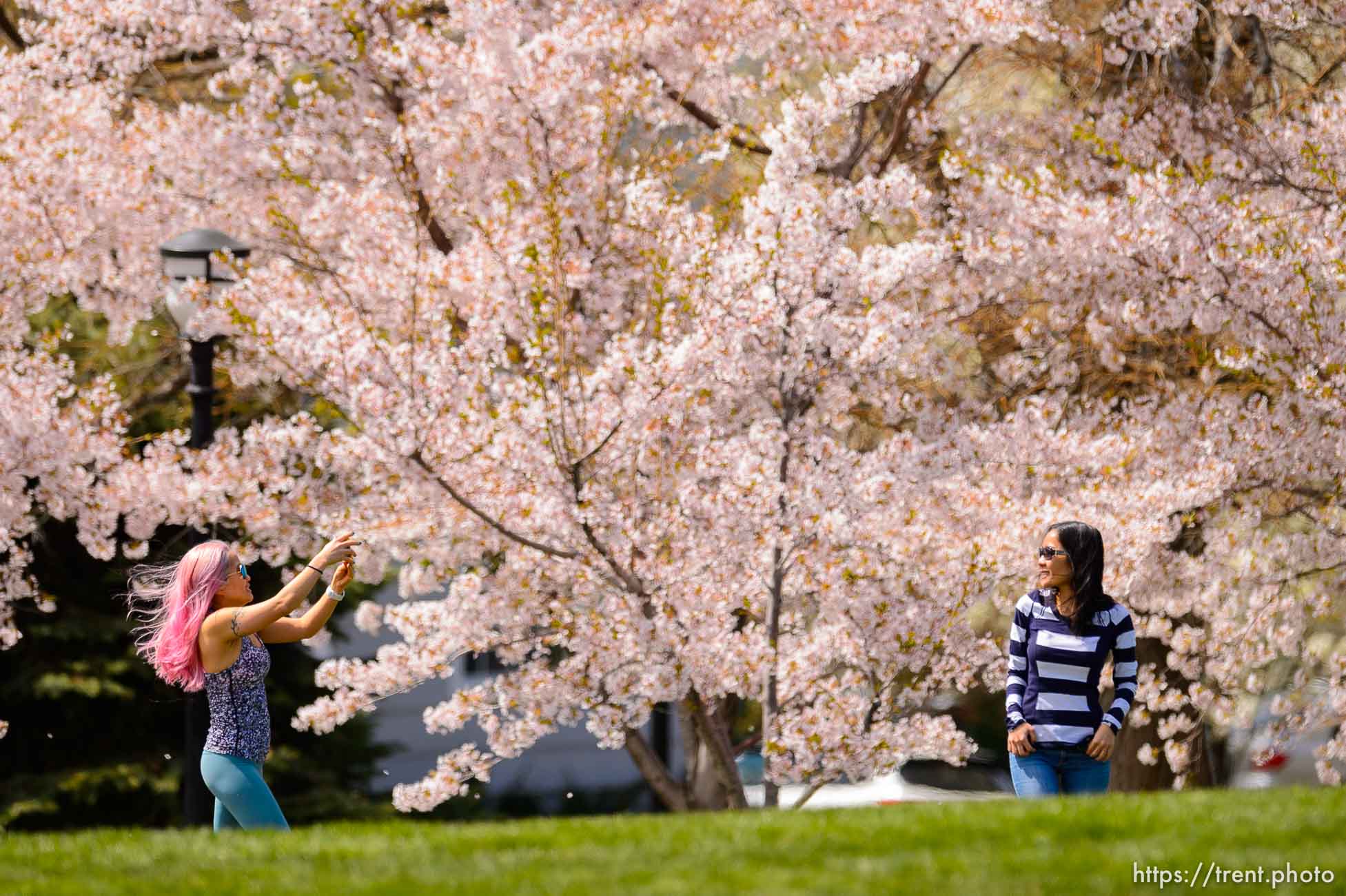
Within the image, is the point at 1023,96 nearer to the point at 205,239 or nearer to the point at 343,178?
the point at 343,178

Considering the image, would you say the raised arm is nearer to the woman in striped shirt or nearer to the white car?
the woman in striped shirt

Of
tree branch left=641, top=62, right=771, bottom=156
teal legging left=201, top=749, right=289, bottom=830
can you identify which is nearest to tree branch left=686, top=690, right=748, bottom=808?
teal legging left=201, top=749, right=289, bottom=830

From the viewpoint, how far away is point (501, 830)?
5422mm

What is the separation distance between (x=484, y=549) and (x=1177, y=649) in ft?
16.0

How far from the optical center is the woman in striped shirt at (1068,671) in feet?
19.6

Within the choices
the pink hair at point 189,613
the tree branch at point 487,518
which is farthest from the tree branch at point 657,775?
the pink hair at point 189,613

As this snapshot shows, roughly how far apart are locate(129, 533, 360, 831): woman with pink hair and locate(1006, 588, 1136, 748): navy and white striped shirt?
2.82 metres

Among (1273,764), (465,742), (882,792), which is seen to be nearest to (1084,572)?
(1273,764)

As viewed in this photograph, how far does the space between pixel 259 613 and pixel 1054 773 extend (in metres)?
3.28

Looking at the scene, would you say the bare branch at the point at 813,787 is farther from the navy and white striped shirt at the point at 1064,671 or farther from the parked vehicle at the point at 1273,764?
the parked vehicle at the point at 1273,764

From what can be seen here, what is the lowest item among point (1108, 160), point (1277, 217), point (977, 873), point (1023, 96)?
point (977, 873)

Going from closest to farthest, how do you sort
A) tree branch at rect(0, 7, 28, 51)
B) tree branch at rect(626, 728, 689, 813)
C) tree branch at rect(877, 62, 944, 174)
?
tree branch at rect(626, 728, 689, 813) → tree branch at rect(877, 62, 944, 174) → tree branch at rect(0, 7, 28, 51)

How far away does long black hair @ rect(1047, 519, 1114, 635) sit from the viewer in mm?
5980

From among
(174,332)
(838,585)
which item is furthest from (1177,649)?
(174,332)
